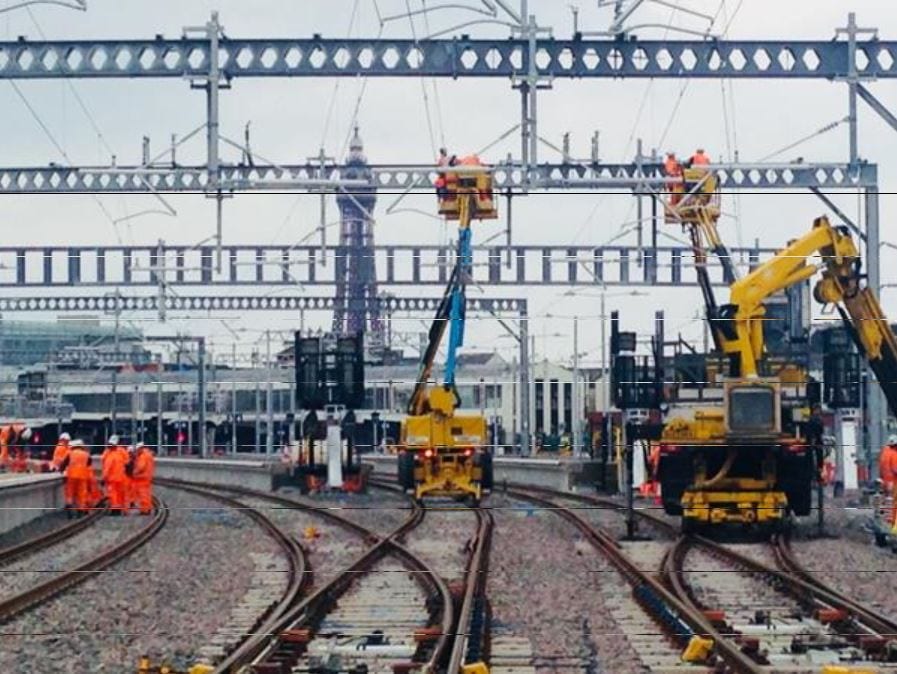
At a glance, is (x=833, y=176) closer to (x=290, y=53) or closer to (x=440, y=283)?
(x=440, y=283)

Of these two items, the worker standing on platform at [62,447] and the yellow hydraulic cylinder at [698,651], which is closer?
the yellow hydraulic cylinder at [698,651]

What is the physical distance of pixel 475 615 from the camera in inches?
491

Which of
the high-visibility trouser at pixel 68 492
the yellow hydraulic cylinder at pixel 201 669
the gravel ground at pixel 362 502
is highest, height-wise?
the high-visibility trouser at pixel 68 492

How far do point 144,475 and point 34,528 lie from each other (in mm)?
1510

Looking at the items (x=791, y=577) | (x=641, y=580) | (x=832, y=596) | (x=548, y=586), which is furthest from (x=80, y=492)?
(x=832, y=596)

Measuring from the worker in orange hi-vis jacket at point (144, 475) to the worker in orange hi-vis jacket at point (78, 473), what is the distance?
28 cm

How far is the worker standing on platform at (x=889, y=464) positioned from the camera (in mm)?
12708

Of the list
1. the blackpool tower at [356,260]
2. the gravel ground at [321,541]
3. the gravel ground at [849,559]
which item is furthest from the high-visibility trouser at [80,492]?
the gravel ground at [849,559]

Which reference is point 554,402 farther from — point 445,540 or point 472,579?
point 445,540

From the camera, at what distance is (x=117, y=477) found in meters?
12.6

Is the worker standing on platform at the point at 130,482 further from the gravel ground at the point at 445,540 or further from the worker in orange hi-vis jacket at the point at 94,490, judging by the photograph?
the gravel ground at the point at 445,540

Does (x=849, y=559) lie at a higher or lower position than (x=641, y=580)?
higher

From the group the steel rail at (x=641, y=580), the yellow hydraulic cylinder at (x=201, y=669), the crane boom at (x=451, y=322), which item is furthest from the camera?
the crane boom at (x=451, y=322)

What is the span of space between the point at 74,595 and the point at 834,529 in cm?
474
